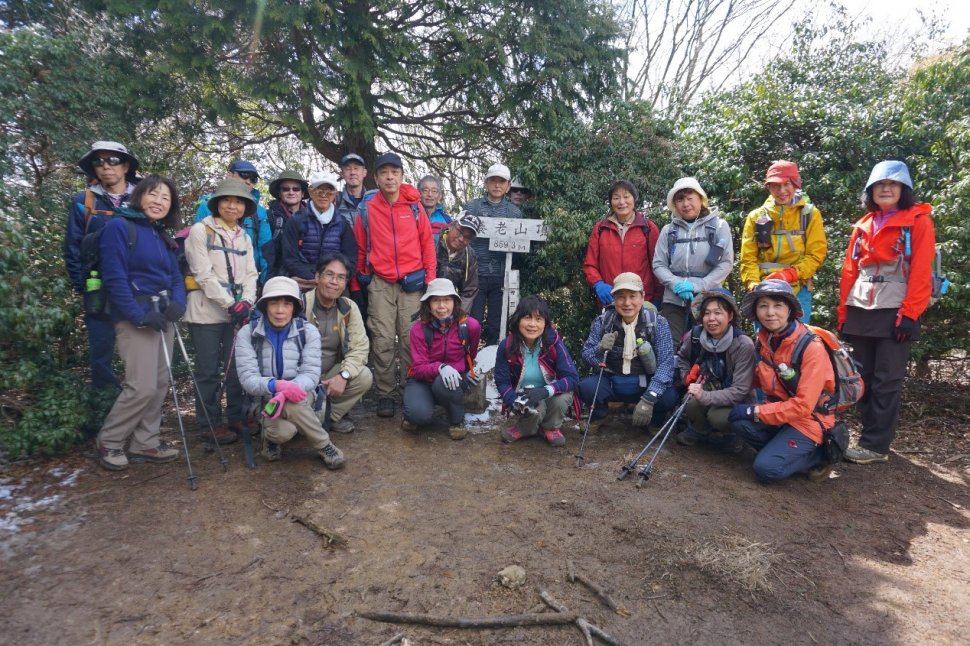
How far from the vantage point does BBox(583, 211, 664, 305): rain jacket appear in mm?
5559

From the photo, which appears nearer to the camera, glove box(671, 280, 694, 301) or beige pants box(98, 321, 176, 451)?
beige pants box(98, 321, 176, 451)

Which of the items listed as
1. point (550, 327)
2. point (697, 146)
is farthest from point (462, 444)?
point (697, 146)

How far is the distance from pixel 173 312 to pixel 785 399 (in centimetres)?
476

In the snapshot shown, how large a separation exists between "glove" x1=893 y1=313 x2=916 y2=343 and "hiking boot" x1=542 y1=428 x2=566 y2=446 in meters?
2.84

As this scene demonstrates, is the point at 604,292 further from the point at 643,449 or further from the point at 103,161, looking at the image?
the point at 103,161

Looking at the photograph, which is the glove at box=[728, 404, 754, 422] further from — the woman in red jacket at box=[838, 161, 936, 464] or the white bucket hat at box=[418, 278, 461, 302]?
the white bucket hat at box=[418, 278, 461, 302]

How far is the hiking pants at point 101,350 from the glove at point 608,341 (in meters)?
4.07

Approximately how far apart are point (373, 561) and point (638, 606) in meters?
1.48

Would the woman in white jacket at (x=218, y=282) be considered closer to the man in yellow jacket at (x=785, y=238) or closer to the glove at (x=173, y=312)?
the glove at (x=173, y=312)

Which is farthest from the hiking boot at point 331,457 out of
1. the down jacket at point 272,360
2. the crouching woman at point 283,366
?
the down jacket at point 272,360

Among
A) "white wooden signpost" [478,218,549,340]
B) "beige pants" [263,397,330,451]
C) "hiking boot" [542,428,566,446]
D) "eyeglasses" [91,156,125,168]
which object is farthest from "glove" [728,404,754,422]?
"eyeglasses" [91,156,125,168]

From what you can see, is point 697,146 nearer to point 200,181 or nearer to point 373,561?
point 373,561

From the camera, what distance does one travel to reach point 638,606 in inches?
112

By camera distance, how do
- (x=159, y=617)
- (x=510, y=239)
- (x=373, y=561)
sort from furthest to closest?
(x=510, y=239)
(x=373, y=561)
(x=159, y=617)
